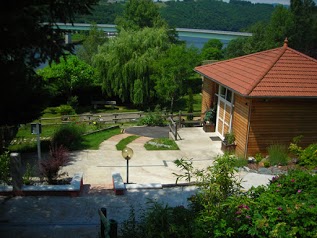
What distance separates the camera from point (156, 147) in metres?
17.2

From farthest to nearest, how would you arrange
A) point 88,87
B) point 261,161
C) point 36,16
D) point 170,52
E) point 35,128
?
1. point 88,87
2. point 170,52
3. point 261,161
4. point 35,128
5. point 36,16

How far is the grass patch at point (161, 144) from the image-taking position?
17062mm

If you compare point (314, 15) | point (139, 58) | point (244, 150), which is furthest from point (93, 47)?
point (244, 150)

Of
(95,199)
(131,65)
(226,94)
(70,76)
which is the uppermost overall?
(131,65)

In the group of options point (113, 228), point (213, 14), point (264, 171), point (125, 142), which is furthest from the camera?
point (213, 14)

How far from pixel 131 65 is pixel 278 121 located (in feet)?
55.4

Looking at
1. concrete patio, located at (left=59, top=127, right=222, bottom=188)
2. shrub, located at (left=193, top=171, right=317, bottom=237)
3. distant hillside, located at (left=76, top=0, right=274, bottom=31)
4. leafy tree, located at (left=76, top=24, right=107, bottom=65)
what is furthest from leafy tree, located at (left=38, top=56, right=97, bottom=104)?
distant hillside, located at (left=76, top=0, right=274, bottom=31)

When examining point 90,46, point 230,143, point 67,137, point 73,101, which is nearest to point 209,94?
point 230,143

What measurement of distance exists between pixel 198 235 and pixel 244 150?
365 inches

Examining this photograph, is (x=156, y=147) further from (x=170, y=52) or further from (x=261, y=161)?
(x=170, y=52)

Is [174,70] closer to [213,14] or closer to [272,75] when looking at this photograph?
[272,75]

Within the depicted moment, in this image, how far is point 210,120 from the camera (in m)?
19.7

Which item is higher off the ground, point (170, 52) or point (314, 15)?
point (314, 15)

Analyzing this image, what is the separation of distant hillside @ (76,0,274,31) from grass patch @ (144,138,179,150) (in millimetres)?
84245
